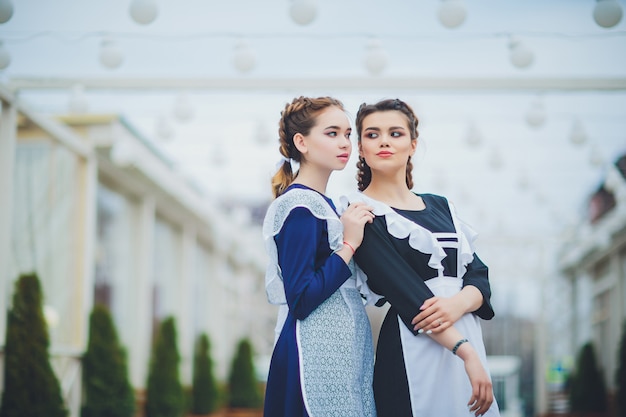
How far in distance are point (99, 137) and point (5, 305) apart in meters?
3.30

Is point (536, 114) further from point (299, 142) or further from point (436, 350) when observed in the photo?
point (436, 350)

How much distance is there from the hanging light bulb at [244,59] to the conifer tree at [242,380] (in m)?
9.75

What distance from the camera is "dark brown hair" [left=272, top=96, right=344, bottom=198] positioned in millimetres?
2727

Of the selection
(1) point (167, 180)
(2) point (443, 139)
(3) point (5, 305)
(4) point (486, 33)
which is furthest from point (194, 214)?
(4) point (486, 33)

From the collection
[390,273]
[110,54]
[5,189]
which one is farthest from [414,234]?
[5,189]

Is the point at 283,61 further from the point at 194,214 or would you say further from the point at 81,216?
the point at 194,214

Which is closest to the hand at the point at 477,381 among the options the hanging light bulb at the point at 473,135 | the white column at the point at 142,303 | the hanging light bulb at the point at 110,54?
the hanging light bulb at the point at 110,54

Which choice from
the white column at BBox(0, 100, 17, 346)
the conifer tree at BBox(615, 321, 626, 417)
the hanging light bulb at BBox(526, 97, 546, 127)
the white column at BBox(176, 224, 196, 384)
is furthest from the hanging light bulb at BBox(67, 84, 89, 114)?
the conifer tree at BBox(615, 321, 626, 417)

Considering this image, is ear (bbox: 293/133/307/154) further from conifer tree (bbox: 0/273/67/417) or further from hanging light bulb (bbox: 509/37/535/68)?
conifer tree (bbox: 0/273/67/417)

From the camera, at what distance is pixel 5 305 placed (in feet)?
21.6

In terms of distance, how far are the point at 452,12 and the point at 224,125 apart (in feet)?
18.3

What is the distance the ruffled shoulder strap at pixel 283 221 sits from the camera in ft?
8.46

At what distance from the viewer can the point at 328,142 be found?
8.79 ft

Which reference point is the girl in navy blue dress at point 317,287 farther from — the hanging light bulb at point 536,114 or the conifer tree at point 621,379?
the conifer tree at point 621,379
